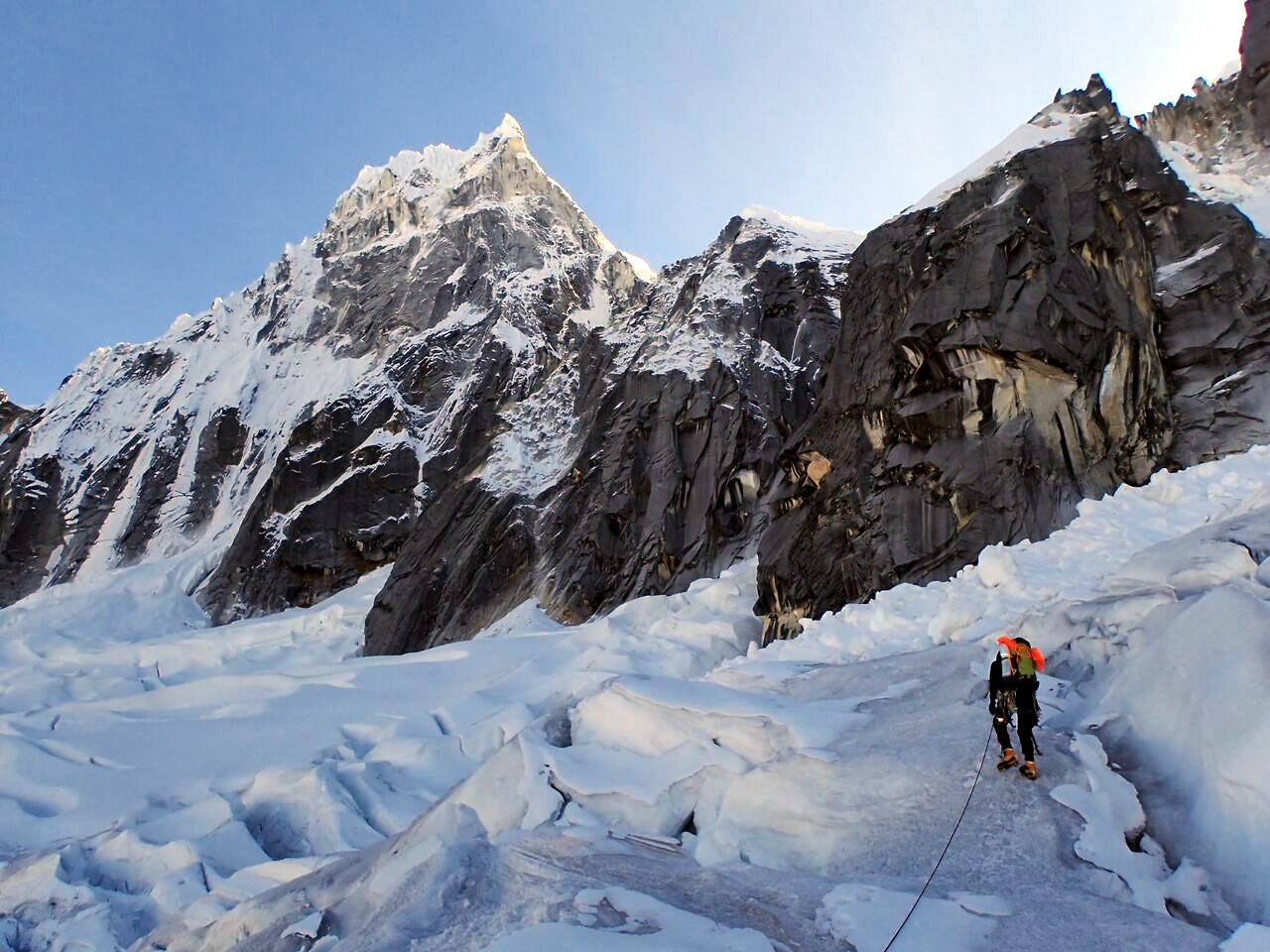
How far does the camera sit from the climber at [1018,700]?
20.5 feet

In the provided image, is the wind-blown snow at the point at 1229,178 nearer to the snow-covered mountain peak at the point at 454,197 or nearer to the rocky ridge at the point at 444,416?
the rocky ridge at the point at 444,416

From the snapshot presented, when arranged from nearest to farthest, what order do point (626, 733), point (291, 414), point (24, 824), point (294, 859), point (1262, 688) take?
point (1262, 688) → point (626, 733) → point (294, 859) → point (24, 824) → point (291, 414)

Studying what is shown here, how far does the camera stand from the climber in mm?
6250

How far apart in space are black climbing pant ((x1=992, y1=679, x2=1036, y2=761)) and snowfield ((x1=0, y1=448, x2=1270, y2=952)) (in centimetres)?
23

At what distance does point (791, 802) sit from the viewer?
623 centimetres

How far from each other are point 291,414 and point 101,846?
6262 cm

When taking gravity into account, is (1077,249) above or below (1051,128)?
below

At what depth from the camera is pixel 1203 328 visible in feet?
84.7

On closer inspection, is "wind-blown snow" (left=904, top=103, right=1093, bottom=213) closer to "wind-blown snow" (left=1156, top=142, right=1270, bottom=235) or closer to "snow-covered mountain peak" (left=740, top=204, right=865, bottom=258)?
"wind-blown snow" (left=1156, top=142, right=1270, bottom=235)

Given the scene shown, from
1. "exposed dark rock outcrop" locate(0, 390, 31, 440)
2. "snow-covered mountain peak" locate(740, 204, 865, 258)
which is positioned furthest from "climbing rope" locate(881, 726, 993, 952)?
"exposed dark rock outcrop" locate(0, 390, 31, 440)

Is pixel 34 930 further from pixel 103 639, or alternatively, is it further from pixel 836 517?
pixel 103 639

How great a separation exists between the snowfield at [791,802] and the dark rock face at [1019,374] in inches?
278

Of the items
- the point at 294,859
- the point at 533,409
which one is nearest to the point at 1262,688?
the point at 294,859

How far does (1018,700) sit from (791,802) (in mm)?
1846
